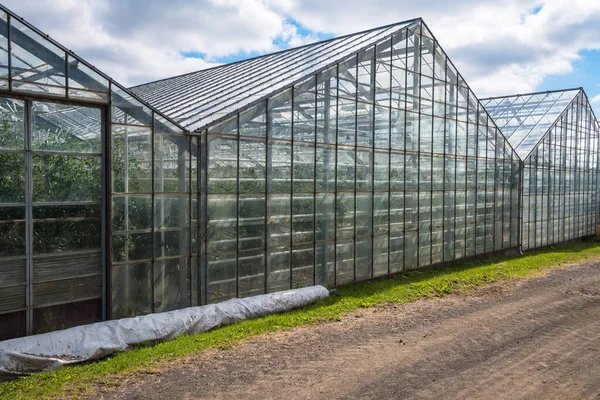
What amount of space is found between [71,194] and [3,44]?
3.29 metres

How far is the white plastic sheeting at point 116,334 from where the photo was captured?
996cm

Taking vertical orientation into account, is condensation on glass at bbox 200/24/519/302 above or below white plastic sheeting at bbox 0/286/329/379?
above

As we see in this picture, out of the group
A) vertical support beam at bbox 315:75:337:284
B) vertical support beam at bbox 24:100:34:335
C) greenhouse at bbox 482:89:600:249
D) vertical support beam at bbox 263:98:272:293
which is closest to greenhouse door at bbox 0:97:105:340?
vertical support beam at bbox 24:100:34:335

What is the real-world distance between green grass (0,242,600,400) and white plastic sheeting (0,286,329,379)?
0.24m

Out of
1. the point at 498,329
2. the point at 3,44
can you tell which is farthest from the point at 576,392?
the point at 3,44

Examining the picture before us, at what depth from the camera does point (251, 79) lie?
1797cm

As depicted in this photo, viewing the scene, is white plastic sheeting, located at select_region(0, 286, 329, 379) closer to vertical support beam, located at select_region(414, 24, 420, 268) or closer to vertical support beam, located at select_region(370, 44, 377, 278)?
vertical support beam, located at select_region(370, 44, 377, 278)

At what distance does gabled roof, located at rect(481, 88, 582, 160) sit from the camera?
27984 mm

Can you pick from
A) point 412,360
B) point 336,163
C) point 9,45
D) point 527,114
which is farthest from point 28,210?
point 527,114

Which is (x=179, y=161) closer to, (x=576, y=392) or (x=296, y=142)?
(x=296, y=142)

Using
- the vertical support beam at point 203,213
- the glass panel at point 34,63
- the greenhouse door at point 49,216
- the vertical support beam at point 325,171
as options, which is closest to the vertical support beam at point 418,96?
the vertical support beam at point 325,171

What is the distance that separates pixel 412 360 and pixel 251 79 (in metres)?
10.8

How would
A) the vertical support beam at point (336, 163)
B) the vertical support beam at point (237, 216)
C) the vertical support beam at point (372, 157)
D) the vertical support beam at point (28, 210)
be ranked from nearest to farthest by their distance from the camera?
the vertical support beam at point (28, 210), the vertical support beam at point (237, 216), the vertical support beam at point (336, 163), the vertical support beam at point (372, 157)

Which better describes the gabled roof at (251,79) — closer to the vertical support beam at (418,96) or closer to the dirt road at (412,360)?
the vertical support beam at (418,96)
